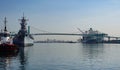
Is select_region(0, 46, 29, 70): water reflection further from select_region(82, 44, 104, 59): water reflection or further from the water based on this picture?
select_region(82, 44, 104, 59): water reflection

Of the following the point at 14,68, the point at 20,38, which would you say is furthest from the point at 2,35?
the point at 20,38

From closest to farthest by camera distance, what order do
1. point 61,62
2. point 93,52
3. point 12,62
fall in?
point 12,62
point 61,62
point 93,52

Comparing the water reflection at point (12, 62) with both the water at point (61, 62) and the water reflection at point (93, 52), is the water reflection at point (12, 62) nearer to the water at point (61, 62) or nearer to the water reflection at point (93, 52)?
the water at point (61, 62)

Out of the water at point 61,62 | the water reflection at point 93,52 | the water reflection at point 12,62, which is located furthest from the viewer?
the water reflection at point 93,52

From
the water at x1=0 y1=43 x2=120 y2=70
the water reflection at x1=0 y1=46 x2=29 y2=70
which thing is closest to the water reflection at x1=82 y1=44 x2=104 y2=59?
the water at x1=0 y1=43 x2=120 y2=70

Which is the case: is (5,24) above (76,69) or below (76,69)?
above

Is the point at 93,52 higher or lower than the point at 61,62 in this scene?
lower

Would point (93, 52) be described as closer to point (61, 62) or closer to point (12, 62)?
point (61, 62)

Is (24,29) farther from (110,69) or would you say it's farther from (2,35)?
(110,69)

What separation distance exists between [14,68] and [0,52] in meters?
25.3

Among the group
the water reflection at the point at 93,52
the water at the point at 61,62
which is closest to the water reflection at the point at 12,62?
the water at the point at 61,62

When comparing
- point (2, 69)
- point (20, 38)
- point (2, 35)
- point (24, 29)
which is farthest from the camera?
point (24, 29)

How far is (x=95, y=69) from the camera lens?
35406 mm

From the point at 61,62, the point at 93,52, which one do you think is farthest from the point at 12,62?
the point at 93,52
